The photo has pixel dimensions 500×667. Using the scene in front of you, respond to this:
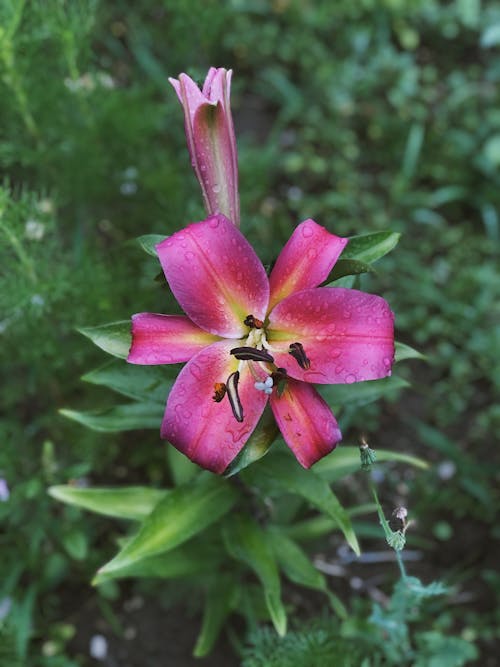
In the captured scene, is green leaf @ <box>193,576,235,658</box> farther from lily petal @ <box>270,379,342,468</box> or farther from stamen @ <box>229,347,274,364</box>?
stamen @ <box>229,347,274,364</box>

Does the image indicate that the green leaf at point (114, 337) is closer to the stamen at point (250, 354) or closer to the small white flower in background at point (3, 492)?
the stamen at point (250, 354)

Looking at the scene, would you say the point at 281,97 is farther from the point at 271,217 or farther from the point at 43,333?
the point at 43,333

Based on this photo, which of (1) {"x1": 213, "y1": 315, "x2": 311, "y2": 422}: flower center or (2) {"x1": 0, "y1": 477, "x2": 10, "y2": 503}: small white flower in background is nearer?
(1) {"x1": 213, "y1": 315, "x2": 311, "y2": 422}: flower center

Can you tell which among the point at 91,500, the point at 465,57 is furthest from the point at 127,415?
the point at 465,57

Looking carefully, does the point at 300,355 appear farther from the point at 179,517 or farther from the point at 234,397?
the point at 179,517

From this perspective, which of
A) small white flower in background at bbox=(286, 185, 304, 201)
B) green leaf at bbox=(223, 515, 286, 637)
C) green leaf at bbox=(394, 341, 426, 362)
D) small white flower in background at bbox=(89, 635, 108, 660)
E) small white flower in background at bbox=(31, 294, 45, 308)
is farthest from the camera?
small white flower in background at bbox=(286, 185, 304, 201)

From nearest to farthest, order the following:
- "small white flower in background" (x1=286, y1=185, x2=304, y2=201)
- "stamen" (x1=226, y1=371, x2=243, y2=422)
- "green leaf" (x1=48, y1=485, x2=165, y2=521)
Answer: "stamen" (x1=226, y1=371, x2=243, y2=422), "green leaf" (x1=48, y1=485, x2=165, y2=521), "small white flower in background" (x1=286, y1=185, x2=304, y2=201)

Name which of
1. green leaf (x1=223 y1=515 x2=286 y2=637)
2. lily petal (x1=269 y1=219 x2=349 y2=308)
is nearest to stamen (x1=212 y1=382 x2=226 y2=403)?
lily petal (x1=269 y1=219 x2=349 y2=308)

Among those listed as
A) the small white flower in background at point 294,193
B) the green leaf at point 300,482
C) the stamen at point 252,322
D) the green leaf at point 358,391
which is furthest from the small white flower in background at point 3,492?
the small white flower in background at point 294,193
